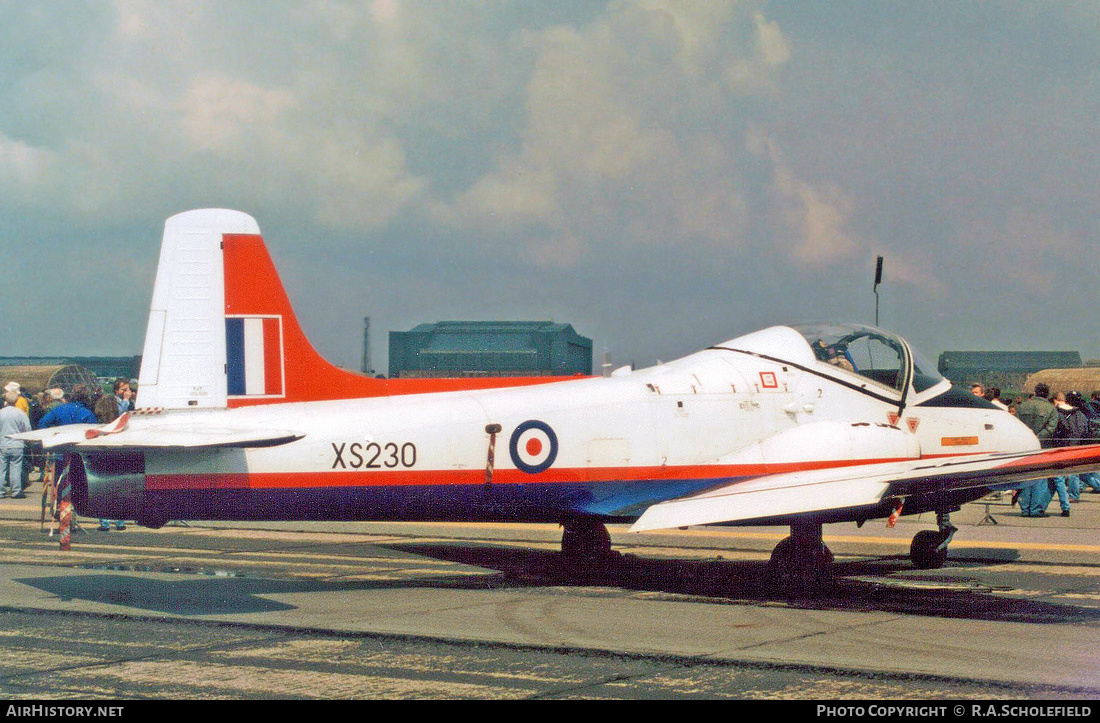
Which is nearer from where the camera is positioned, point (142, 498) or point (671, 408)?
point (142, 498)

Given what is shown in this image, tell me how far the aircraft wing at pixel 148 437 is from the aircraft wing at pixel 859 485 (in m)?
3.69

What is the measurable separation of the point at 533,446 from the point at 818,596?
3241 millimetres

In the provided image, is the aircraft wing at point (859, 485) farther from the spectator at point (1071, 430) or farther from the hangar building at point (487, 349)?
the hangar building at point (487, 349)

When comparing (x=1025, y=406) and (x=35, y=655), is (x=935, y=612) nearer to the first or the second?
(x=35, y=655)

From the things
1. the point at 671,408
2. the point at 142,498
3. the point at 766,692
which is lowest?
the point at 766,692

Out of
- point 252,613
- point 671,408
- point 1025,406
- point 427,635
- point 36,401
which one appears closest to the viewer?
point 427,635

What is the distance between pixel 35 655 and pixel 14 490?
59.6 feet

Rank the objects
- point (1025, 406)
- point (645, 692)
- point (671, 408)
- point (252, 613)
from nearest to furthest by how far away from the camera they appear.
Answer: point (645, 692)
point (252, 613)
point (671, 408)
point (1025, 406)

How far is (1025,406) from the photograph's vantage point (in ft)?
72.7

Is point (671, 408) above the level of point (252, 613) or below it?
above

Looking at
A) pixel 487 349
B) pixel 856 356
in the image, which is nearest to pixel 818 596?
pixel 856 356

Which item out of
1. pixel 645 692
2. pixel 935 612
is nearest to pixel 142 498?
pixel 645 692

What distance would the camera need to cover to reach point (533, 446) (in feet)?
39.2

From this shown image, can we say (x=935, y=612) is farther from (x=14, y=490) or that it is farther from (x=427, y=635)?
(x=14, y=490)
